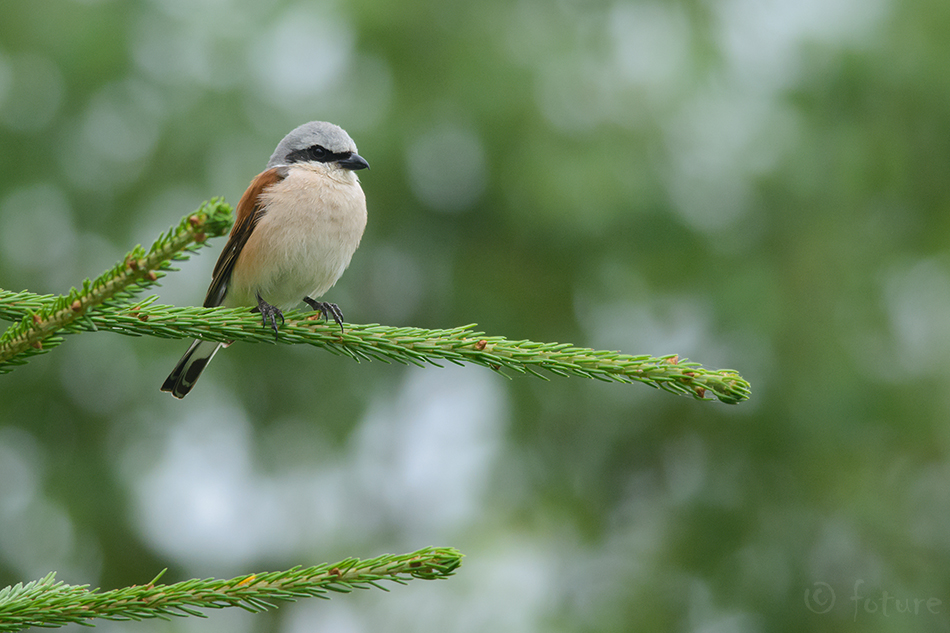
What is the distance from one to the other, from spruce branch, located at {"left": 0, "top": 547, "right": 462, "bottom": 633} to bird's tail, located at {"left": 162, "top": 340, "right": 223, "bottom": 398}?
2.52m

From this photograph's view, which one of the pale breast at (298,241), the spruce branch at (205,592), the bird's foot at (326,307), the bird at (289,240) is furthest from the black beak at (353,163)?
the spruce branch at (205,592)

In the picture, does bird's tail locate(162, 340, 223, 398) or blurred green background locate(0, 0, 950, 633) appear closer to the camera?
bird's tail locate(162, 340, 223, 398)

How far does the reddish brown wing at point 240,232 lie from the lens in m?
4.35

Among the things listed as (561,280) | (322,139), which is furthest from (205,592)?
(561,280)

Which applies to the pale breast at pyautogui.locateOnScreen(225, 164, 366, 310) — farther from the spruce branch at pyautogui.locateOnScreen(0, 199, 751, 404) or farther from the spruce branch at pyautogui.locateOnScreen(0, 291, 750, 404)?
the spruce branch at pyautogui.locateOnScreen(0, 291, 750, 404)

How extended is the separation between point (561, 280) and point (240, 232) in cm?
561

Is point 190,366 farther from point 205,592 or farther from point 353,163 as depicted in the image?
point 205,592

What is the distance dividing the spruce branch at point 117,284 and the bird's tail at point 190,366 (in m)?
2.46

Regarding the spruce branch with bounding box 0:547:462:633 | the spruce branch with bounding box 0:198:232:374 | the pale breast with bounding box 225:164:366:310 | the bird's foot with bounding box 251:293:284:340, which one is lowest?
the spruce branch with bounding box 0:547:462:633

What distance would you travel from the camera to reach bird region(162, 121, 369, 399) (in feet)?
13.7

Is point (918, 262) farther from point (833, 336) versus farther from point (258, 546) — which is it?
point (258, 546)

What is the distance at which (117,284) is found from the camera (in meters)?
1.58

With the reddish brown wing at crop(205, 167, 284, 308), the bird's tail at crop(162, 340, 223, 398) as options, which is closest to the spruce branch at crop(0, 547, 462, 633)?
the bird's tail at crop(162, 340, 223, 398)

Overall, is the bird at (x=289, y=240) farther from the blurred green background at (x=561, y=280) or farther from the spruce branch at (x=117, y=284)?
the blurred green background at (x=561, y=280)
